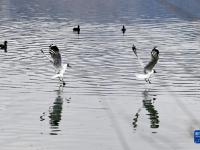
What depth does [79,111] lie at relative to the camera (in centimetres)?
3030

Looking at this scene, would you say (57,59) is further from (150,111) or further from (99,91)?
(150,111)

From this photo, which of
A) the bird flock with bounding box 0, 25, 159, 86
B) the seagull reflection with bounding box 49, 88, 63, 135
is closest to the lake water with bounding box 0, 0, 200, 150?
the seagull reflection with bounding box 49, 88, 63, 135

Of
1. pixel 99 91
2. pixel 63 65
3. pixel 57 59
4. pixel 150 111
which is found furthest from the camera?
pixel 99 91

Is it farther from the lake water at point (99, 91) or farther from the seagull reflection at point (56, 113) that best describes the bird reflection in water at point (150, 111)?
the seagull reflection at point (56, 113)

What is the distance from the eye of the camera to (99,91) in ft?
115

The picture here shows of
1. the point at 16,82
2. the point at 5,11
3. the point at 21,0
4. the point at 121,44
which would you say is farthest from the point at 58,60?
the point at 21,0

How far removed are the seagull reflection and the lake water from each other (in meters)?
0.05

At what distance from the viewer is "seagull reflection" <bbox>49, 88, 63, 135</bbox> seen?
27.4 m

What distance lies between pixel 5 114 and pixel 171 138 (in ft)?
27.5

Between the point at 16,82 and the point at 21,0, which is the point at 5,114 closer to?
the point at 16,82

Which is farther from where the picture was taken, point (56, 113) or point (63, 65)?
point (63, 65)

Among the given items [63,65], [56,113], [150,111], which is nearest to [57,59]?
[63,65]

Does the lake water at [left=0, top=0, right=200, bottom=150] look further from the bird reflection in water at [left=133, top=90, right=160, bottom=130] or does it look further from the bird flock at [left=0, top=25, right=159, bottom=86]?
the bird flock at [left=0, top=25, right=159, bottom=86]

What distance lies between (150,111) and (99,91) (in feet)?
16.7
